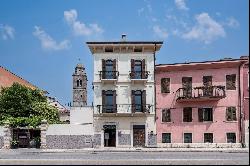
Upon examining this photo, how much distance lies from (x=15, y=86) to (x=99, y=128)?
15.6 m

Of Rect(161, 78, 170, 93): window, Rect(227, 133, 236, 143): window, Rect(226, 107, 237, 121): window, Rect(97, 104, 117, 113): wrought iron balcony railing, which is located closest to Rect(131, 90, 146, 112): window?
Rect(97, 104, 117, 113): wrought iron balcony railing

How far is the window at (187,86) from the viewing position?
43.8 metres

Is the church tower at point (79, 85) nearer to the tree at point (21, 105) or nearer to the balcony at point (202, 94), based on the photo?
the tree at point (21, 105)

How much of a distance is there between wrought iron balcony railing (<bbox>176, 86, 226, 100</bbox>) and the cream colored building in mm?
3048

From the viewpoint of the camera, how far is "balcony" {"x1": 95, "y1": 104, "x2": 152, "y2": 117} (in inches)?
1718

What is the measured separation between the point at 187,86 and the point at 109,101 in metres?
7.82

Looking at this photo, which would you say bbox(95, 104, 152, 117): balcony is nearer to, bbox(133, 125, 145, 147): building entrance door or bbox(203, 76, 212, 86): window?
bbox(133, 125, 145, 147): building entrance door

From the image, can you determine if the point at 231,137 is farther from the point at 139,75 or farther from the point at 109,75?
the point at 109,75

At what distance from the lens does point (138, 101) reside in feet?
145

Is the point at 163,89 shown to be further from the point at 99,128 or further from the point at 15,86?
the point at 15,86

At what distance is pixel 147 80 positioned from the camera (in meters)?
44.1

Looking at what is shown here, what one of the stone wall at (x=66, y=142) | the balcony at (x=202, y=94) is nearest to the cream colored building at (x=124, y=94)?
the stone wall at (x=66, y=142)

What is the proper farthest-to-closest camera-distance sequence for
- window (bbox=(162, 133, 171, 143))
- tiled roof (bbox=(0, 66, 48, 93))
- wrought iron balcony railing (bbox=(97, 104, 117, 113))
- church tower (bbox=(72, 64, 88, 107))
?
church tower (bbox=(72, 64, 88, 107)) < tiled roof (bbox=(0, 66, 48, 93)) < window (bbox=(162, 133, 171, 143)) < wrought iron balcony railing (bbox=(97, 104, 117, 113))

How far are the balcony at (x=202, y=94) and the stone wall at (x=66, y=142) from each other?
1020 centimetres
